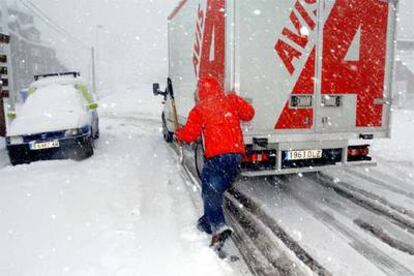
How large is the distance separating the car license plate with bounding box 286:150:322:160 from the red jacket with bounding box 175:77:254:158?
1.86m

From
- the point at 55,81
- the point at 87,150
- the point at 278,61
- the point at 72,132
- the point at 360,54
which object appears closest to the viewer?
the point at 278,61

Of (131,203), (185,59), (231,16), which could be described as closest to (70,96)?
(185,59)

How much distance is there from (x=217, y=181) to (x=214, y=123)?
2.20 feet

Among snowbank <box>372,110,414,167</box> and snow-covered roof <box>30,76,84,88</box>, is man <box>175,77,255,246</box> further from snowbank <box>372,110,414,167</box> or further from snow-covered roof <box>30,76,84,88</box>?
snow-covered roof <box>30,76,84,88</box>

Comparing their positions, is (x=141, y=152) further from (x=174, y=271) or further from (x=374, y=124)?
(x=174, y=271)

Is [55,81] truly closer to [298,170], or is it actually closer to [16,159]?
[16,159]

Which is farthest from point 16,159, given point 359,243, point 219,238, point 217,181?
point 359,243

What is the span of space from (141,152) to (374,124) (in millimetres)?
5993

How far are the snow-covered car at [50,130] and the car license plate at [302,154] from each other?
16.2 feet

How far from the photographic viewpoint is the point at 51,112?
30.5 ft

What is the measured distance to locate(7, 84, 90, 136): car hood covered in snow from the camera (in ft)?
28.5

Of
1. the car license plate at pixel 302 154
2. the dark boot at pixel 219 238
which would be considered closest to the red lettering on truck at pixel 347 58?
the car license plate at pixel 302 154

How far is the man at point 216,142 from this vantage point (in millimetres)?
4336

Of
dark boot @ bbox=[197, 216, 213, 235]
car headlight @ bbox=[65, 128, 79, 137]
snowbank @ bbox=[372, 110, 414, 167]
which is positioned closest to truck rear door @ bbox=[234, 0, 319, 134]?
dark boot @ bbox=[197, 216, 213, 235]
